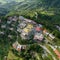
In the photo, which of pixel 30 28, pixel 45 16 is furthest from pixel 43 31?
pixel 45 16

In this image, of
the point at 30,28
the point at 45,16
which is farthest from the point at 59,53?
the point at 45,16

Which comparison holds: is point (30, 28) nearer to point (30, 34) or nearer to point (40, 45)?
point (30, 34)

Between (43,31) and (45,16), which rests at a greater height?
(43,31)

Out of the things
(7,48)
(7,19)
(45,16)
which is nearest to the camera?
(7,48)

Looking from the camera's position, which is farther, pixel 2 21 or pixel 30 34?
pixel 2 21

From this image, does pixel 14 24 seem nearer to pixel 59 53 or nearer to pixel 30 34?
pixel 30 34

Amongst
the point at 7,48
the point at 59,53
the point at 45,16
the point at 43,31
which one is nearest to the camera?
the point at 59,53

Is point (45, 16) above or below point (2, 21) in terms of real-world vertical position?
below

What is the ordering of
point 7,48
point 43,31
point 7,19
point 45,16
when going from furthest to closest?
point 45,16 → point 7,19 → point 43,31 → point 7,48

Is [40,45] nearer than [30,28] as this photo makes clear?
Yes
